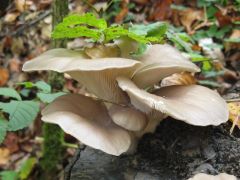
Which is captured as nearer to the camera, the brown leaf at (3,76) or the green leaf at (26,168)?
the green leaf at (26,168)

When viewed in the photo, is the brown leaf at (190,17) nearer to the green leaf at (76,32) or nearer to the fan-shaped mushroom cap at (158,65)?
the fan-shaped mushroom cap at (158,65)

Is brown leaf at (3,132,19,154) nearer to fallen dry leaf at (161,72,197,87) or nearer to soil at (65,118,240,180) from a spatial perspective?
soil at (65,118,240,180)

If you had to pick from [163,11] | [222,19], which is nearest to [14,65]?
[163,11]

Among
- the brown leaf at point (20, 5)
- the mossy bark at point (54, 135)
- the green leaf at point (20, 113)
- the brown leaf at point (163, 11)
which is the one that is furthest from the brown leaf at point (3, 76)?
the green leaf at point (20, 113)

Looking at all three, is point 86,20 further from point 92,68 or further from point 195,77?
point 195,77

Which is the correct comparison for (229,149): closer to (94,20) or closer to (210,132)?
(210,132)

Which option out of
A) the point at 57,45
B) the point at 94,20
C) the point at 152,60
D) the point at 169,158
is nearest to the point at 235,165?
the point at 169,158

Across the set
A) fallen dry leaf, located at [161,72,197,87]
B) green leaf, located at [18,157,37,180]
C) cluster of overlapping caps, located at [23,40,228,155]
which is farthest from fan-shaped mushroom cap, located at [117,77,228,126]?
green leaf, located at [18,157,37,180]
